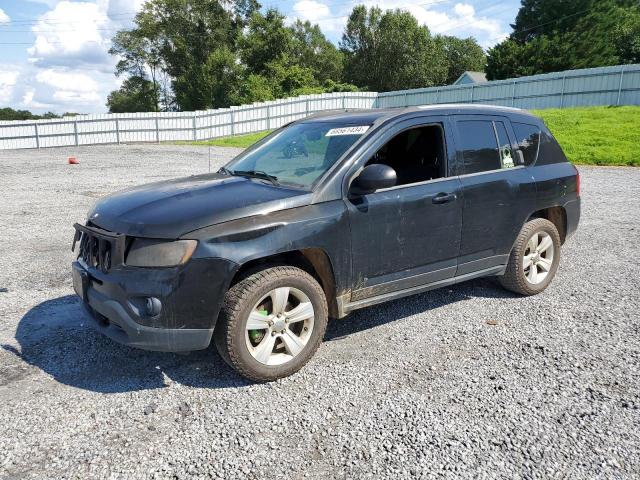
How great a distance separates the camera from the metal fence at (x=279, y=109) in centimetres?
2391

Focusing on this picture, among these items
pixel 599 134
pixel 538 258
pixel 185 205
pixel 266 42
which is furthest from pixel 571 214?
pixel 266 42

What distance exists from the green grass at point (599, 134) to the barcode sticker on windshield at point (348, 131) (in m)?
14.8

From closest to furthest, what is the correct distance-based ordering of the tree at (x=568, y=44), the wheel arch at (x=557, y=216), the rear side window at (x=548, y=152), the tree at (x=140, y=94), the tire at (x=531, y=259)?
the tire at (x=531, y=259) < the rear side window at (x=548, y=152) < the wheel arch at (x=557, y=216) < the tree at (x=568, y=44) < the tree at (x=140, y=94)

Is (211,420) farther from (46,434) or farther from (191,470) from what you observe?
(46,434)

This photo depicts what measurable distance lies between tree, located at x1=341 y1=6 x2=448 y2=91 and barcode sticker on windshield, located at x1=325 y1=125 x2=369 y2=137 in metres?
60.1

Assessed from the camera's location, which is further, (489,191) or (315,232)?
(489,191)

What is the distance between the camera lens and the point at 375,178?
140 inches

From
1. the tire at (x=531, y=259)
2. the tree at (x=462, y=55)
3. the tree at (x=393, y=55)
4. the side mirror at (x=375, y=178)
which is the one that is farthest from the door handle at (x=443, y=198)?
the tree at (x=462, y=55)

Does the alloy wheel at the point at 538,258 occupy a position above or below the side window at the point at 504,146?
below

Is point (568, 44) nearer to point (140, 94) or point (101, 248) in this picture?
point (101, 248)

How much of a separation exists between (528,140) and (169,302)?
12.5 ft

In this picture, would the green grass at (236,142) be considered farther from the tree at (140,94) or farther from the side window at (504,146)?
the tree at (140,94)

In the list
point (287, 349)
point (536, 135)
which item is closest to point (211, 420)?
point (287, 349)

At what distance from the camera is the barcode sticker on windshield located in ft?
13.2
